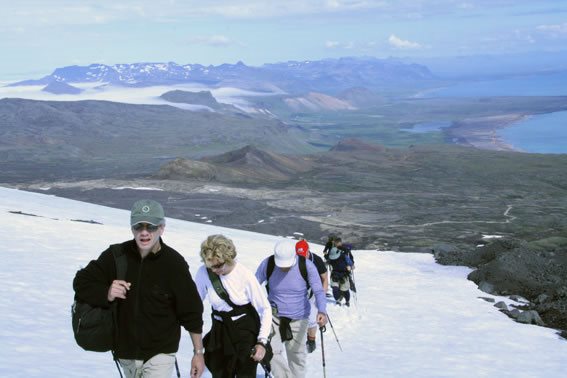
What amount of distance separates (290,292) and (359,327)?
7555mm

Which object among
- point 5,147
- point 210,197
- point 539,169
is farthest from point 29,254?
point 5,147

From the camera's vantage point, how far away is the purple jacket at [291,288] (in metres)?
7.91

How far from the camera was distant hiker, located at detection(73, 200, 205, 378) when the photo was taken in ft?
15.6

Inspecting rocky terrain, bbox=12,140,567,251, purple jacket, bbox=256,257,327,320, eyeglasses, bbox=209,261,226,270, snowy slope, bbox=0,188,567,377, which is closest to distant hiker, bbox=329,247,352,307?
snowy slope, bbox=0,188,567,377

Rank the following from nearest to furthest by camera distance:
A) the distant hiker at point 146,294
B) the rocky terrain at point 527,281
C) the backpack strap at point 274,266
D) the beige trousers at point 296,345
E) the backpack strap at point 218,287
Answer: the distant hiker at point 146,294, the backpack strap at point 218,287, the backpack strap at point 274,266, the beige trousers at point 296,345, the rocky terrain at point 527,281

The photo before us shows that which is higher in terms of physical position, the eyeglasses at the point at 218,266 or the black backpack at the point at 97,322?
the eyeglasses at the point at 218,266

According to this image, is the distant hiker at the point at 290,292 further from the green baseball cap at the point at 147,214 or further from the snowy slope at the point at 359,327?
the green baseball cap at the point at 147,214

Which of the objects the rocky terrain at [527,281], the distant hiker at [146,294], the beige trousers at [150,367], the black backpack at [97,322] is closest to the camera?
the black backpack at [97,322]

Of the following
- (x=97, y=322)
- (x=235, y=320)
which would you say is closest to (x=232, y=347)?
(x=235, y=320)

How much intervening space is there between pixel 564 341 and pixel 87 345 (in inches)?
507

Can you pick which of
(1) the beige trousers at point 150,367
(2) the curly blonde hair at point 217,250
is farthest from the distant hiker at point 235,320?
(1) the beige trousers at point 150,367

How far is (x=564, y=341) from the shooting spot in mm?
15023

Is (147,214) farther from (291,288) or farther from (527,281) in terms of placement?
(527,281)

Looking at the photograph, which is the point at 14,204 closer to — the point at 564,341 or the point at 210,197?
the point at 564,341
